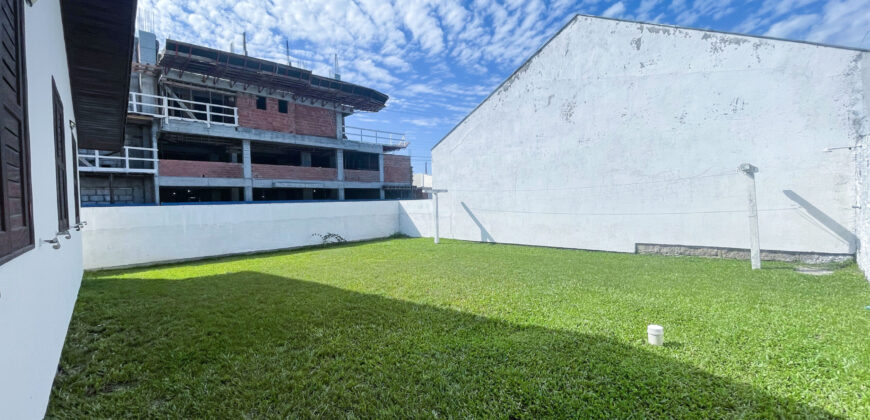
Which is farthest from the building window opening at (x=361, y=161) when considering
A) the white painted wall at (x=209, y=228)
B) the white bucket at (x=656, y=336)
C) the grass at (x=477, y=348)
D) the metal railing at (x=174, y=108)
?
the white bucket at (x=656, y=336)

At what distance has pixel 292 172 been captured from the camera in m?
15.3

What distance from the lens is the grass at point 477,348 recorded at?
224 centimetres

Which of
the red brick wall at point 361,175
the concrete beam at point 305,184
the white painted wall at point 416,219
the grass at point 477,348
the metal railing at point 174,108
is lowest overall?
the grass at point 477,348

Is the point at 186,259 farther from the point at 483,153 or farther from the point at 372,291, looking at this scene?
the point at 483,153

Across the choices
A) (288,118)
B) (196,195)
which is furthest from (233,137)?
(196,195)

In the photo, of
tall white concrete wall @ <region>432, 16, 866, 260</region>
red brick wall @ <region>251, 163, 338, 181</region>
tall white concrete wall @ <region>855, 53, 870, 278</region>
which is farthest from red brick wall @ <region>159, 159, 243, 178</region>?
tall white concrete wall @ <region>855, 53, 870, 278</region>

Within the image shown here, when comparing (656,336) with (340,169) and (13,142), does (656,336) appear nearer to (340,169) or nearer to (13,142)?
(13,142)

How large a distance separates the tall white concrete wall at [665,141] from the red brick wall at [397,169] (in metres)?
8.52

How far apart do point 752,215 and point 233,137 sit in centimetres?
1601

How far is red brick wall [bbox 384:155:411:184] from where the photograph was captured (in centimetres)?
1923

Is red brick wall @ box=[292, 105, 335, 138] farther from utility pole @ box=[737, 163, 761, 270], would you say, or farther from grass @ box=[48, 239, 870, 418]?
utility pole @ box=[737, 163, 761, 270]

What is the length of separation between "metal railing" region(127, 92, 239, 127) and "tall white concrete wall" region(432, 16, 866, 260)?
978cm

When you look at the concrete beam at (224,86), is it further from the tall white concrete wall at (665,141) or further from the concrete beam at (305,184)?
the tall white concrete wall at (665,141)

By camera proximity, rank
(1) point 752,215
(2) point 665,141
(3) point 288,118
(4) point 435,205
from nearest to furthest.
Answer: (1) point 752,215
(2) point 665,141
(4) point 435,205
(3) point 288,118
